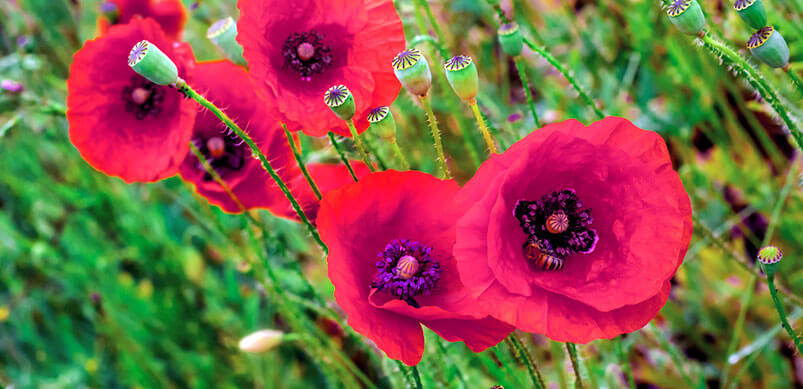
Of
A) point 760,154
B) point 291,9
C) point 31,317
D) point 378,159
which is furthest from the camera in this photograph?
point 31,317

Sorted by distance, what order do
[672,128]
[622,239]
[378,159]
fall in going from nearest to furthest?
[622,239]
[378,159]
[672,128]

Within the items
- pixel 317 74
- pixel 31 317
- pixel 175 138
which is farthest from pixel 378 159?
pixel 31 317

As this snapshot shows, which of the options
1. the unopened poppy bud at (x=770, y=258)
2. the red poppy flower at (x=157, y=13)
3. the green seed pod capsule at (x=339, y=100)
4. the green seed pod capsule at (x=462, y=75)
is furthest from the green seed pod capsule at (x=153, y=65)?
the red poppy flower at (x=157, y=13)

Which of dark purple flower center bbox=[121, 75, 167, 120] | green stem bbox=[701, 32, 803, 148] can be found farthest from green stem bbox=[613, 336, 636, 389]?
dark purple flower center bbox=[121, 75, 167, 120]

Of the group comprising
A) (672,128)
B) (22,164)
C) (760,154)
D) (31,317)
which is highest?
(672,128)

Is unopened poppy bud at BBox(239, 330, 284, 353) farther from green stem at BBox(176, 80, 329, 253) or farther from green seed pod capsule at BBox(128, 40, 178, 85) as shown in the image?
green seed pod capsule at BBox(128, 40, 178, 85)

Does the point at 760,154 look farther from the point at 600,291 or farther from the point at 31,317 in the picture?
the point at 31,317
